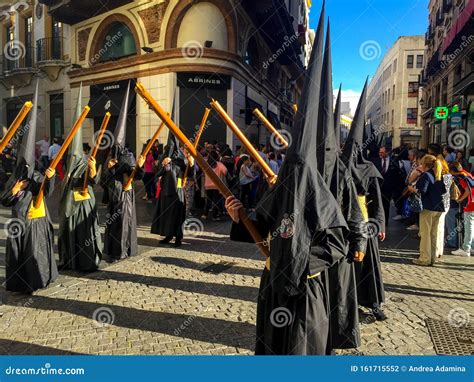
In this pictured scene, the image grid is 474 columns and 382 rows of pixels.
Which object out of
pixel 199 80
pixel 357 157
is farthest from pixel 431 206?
pixel 199 80

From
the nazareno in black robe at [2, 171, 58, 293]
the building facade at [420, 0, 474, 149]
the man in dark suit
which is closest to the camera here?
the nazareno in black robe at [2, 171, 58, 293]

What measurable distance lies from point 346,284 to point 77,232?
4489 mm

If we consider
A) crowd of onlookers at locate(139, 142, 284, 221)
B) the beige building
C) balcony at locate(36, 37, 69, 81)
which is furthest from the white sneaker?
the beige building

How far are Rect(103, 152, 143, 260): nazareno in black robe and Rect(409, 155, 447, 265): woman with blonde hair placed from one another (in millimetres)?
5029

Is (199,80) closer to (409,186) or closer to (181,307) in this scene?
(409,186)

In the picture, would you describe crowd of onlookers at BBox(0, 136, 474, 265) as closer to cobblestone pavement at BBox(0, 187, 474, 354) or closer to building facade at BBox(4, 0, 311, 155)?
cobblestone pavement at BBox(0, 187, 474, 354)

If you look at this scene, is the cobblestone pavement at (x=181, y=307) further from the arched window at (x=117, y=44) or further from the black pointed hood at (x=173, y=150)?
the arched window at (x=117, y=44)

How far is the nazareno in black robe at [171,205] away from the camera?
25.5 feet

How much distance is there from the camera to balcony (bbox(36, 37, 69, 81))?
65.4 feet

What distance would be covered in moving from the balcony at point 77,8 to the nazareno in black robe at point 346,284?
16851 mm

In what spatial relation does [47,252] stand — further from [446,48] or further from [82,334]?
[446,48]

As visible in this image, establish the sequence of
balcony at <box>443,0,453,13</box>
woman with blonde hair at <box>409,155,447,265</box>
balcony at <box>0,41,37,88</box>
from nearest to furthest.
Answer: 1. woman with blonde hair at <box>409,155,447,265</box>
2. balcony at <box>0,41,37,88</box>
3. balcony at <box>443,0,453,13</box>

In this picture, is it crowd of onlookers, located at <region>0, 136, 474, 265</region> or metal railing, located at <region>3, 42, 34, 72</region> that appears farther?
metal railing, located at <region>3, 42, 34, 72</region>

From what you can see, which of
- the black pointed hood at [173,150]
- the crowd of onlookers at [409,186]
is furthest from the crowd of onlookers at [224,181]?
the black pointed hood at [173,150]
